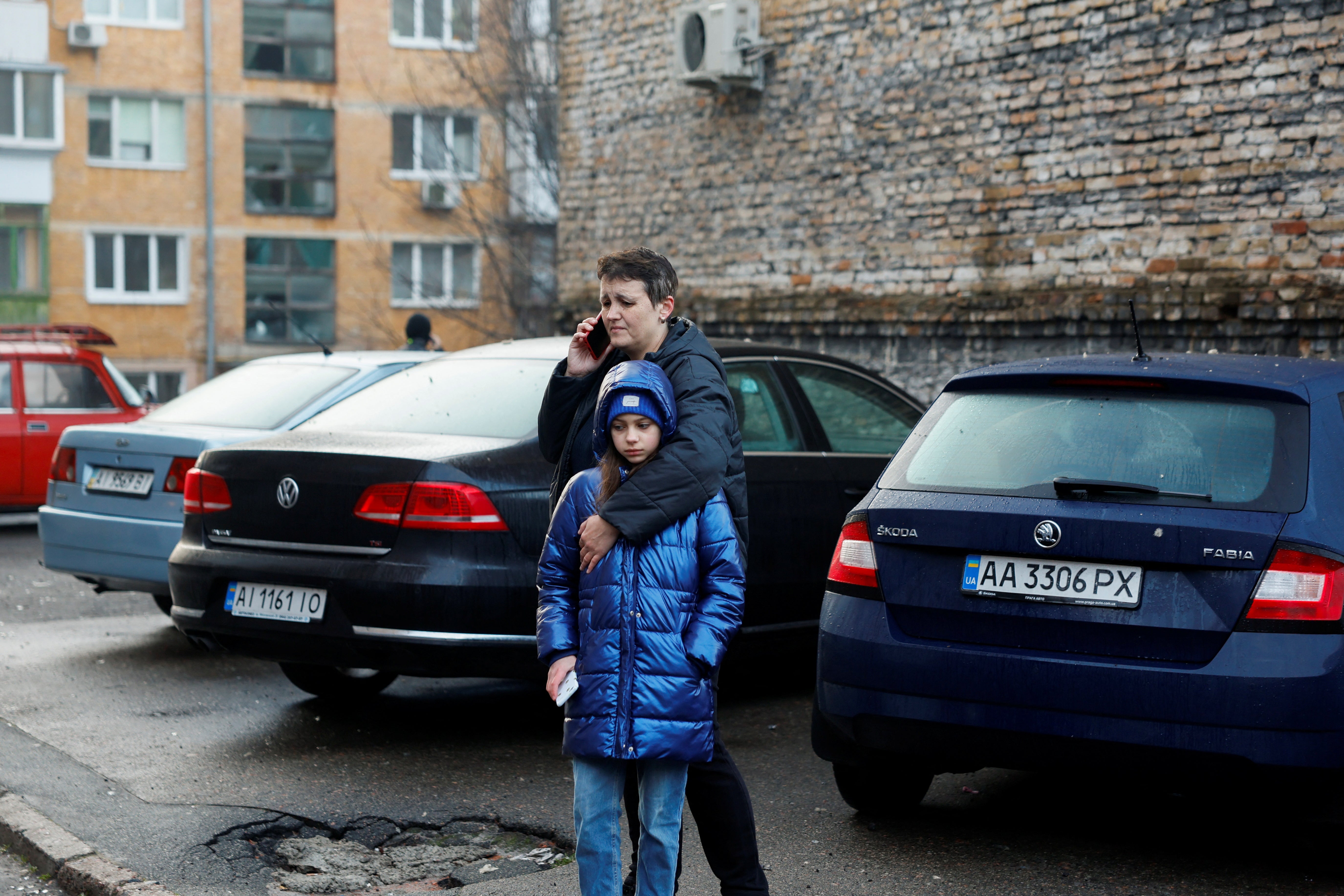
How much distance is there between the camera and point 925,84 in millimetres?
12305

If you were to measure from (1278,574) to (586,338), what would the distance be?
1937 millimetres

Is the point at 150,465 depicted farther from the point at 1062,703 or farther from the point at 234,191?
the point at 234,191


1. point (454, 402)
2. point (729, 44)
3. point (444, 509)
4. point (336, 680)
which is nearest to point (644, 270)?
point (444, 509)

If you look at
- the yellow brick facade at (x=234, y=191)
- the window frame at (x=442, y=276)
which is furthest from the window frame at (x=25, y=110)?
the window frame at (x=442, y=276)

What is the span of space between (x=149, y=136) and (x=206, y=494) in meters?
33.6

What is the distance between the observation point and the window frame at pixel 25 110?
1340 inches

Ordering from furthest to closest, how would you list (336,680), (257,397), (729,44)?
(729,44)
(257,397)
(336,680)

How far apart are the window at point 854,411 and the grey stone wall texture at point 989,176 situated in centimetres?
307

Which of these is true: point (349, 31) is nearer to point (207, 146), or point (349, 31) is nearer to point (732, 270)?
point (207, 146)

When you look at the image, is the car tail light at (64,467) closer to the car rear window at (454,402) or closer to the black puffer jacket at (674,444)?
the car rear window at (454,402)

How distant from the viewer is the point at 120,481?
7.82 metres

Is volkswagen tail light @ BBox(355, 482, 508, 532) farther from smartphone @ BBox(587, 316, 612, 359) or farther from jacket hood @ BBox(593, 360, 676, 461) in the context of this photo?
jacket hood @ BBox(593, 360, 676, 461)

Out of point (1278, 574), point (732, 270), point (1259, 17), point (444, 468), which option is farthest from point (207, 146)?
point (1278, 574)

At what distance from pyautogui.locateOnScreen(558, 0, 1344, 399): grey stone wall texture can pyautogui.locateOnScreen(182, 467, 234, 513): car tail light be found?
6.18 m
